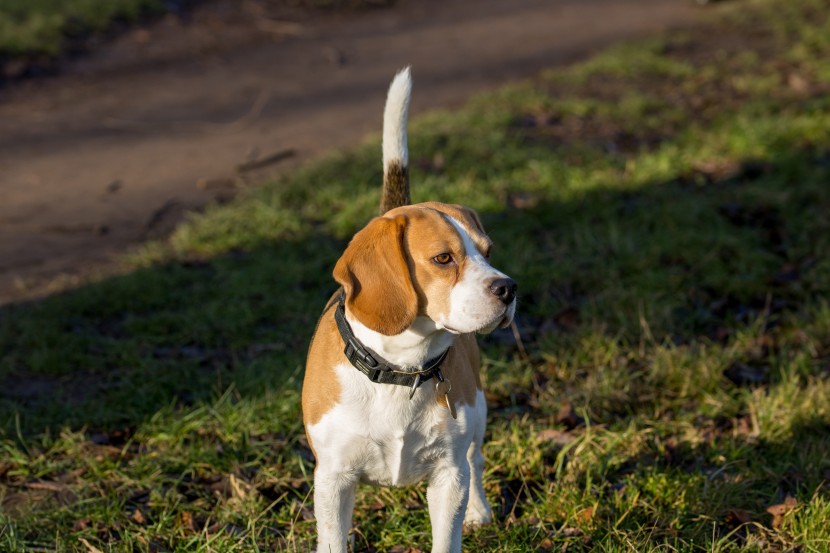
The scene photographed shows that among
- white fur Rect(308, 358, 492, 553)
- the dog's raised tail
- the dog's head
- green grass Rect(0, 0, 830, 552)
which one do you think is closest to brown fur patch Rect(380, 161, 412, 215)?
the dog's raised tail

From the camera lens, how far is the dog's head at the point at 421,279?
2.61 meters

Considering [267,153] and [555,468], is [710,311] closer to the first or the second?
[555,468]

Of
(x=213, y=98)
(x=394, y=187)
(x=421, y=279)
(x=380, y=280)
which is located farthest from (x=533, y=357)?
(x=213, y=98)

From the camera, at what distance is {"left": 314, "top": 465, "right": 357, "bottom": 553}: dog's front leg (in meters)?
2.87

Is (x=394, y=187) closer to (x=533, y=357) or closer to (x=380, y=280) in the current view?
(x=380, y=280)

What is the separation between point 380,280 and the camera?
2631mm

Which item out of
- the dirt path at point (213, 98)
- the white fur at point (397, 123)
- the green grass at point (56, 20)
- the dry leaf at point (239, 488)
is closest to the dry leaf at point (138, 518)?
the dry leaf at point (239, 488)

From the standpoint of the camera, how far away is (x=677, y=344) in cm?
486

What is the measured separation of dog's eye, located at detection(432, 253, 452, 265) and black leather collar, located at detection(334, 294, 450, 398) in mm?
307

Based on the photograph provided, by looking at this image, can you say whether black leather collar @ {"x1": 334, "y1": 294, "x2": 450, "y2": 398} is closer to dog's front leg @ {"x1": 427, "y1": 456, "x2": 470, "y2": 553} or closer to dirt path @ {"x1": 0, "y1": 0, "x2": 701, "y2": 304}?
dog's front leg @ {"x1": 427, "y1": 456, "x2": 470, "y2": 553}

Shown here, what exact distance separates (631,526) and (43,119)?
6.50 m

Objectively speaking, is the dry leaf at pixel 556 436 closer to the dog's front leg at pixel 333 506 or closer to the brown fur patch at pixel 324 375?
the dog's front leg at pixel 333 506

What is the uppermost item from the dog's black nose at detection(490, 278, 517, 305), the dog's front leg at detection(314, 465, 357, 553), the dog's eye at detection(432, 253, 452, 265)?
the dog's eye at detection(432, 253, 452, 265)

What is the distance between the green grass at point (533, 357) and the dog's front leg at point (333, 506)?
0.29 metres
